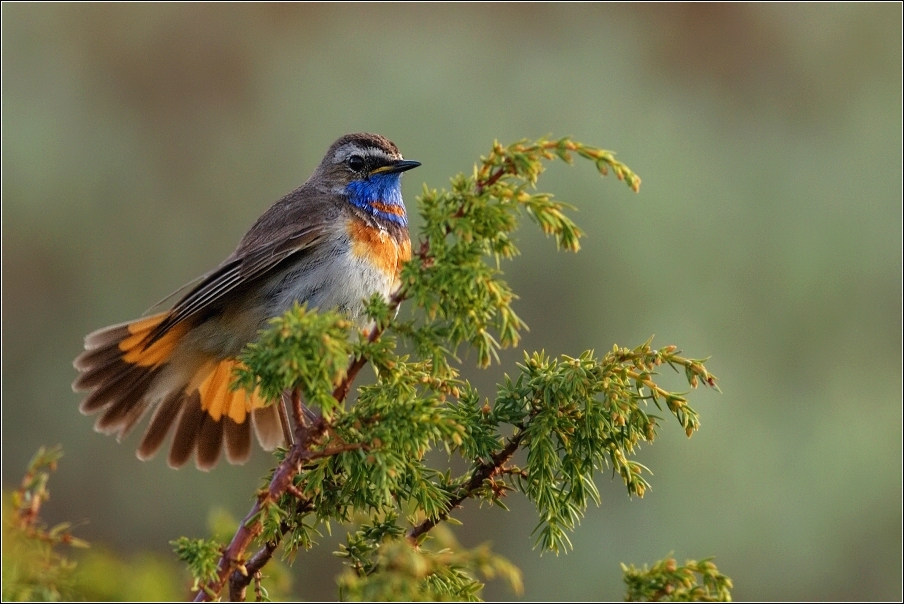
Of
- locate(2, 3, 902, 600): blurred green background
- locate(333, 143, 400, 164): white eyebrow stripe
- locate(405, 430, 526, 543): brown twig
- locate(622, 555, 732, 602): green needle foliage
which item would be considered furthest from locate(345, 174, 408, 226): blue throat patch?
locate(622, 555, 732, 602): green needle foliage

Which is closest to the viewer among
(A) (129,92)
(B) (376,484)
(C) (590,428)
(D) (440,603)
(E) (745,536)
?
(D) (440,603)

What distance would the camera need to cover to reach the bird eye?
4.78m

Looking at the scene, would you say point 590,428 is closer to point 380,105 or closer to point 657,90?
point 380,105

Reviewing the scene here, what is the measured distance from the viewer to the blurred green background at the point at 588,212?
6.75 meters

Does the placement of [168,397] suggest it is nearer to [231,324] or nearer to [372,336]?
[231,324]

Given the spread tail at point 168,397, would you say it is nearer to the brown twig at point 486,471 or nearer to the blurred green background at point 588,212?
the brown twig at point 486,471

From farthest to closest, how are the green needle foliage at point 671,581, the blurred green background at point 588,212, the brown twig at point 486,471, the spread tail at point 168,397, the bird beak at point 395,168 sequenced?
the blurred green background at point 588,212 → the bird beak at point 395,168 → the spread tail at point 168,397 → the brown twig at point 486,471 → the green needle foliage at point 671,581

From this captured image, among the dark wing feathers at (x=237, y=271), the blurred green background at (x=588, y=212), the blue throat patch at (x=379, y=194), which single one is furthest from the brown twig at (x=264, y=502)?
the blurred green background at (x=588, y=212)

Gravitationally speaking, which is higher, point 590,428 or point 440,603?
point 590,428

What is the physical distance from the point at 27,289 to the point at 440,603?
741cm

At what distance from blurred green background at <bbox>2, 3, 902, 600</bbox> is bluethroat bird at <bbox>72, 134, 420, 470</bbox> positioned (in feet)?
7.22

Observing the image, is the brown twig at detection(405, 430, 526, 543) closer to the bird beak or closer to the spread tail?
the spread tail

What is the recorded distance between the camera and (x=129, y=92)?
403 inches

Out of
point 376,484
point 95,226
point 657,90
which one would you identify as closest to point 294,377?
point 376,484
